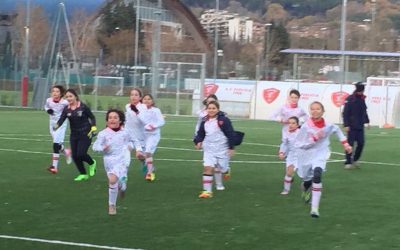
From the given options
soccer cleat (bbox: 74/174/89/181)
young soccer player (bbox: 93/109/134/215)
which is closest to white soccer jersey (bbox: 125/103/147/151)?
soccer cleat (bbox: 74/174/89/181)

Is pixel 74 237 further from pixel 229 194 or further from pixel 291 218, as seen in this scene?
pixel 229 194

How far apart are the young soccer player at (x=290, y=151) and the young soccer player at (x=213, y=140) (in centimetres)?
119

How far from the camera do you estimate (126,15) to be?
98125 mm

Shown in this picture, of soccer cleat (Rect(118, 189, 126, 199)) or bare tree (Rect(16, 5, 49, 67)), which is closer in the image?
soccer cleat (Rect(118, 189, 126, 199))

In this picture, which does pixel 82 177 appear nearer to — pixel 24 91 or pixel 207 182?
pixel 207 182

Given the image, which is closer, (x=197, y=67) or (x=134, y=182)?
(x=134, y=182)

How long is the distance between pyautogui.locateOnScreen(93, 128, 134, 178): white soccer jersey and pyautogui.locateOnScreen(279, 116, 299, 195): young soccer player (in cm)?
324

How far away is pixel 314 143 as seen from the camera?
39.4 ft

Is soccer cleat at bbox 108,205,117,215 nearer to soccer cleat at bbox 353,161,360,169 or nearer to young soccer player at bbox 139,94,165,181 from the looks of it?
young soccer player at bbox 139,94,165,181

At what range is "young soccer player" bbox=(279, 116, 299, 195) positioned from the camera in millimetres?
14219

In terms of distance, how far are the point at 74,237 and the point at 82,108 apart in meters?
5.59

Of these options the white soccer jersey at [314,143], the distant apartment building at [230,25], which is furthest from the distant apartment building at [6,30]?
the white soccer jersey at [314,143]

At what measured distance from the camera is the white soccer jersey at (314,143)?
11977 mm

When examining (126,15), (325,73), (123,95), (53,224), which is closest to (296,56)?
(325,73)
